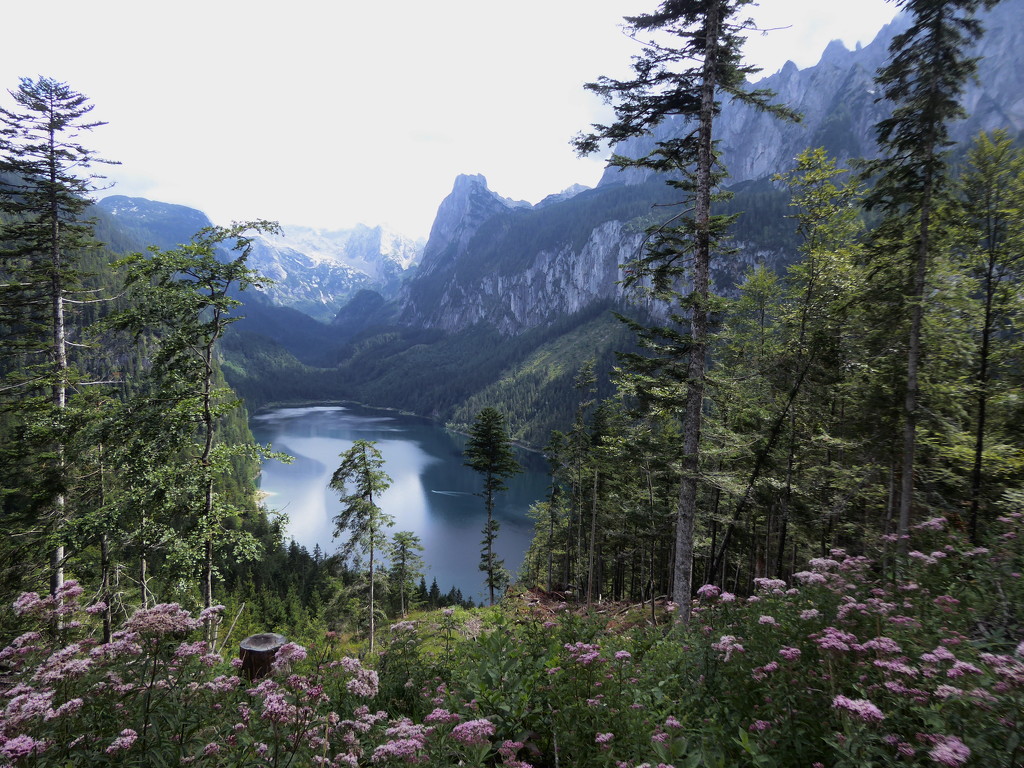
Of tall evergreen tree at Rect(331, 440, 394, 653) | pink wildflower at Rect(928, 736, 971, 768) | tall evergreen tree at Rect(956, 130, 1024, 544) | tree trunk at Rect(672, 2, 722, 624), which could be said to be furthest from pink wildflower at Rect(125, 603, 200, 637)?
tall evergreen tree at Rect(331, 440, 394, 653)

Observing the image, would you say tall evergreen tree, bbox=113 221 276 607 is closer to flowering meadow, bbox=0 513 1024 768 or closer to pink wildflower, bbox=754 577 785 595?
flowering meadow, bbox=0 513 1024 768

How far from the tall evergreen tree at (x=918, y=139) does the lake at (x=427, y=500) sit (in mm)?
26151

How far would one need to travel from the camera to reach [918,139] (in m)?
10.7

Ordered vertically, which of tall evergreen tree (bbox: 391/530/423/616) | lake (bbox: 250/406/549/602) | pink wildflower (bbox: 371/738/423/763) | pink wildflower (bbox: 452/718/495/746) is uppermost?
pink wildflower (bbox: 452/718/495/746)

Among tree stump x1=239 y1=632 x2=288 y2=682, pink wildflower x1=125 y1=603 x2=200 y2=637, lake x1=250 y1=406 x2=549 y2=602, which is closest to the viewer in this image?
pink wildflower x1=125 y1=603 x2=200 y2=637

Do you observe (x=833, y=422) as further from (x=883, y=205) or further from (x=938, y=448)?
(x=883, y=205)

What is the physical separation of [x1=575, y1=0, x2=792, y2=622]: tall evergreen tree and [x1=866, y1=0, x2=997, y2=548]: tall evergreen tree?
14.6ft

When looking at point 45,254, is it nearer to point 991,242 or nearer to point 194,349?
point 194,349

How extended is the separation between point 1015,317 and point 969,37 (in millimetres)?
6850

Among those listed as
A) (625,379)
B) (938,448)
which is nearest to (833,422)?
(938,448)

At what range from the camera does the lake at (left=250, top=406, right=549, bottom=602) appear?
63338 mm

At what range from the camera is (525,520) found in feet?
264

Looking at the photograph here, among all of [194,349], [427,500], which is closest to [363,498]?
[194,349]

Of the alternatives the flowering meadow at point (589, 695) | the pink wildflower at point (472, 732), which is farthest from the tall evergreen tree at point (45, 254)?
the pink wildflower at point (472, 732)
